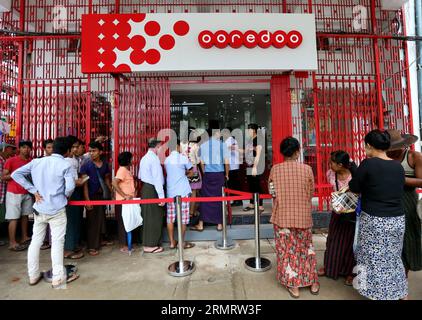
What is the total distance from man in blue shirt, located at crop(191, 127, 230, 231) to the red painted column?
3.85 ft

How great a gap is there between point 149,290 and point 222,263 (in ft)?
3.63

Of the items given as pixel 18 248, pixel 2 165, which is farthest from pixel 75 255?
pixel 2 165

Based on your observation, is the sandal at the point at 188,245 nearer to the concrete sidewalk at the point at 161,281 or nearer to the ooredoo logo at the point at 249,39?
the concrete sidewalk at the point at 161,281

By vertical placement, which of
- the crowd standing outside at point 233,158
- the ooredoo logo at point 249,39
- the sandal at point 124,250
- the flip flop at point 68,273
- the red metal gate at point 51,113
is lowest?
the flip flop at point 68,273

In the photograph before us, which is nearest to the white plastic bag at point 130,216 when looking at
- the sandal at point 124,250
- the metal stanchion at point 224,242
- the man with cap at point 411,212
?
the sandal at point 124,250

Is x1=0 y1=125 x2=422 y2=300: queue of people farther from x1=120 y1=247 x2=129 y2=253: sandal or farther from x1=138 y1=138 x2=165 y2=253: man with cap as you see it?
x1=120 y1=247 x2=129 y2=253: sandal

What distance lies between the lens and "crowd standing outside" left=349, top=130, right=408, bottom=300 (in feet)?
7.07

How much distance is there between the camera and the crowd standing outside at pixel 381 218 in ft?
7.07

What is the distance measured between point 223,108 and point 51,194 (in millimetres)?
6186

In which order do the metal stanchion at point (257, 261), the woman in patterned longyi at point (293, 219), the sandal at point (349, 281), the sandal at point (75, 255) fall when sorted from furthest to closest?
the sandal at point (75, 255) → the metal stanchion at point (257, 261) → the sandal at point (349, 281) → the woman in patterned longyi at point (293, 219)

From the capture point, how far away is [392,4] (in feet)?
17.6

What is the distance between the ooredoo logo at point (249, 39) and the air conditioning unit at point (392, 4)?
2594mm

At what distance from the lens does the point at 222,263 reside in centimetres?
356
